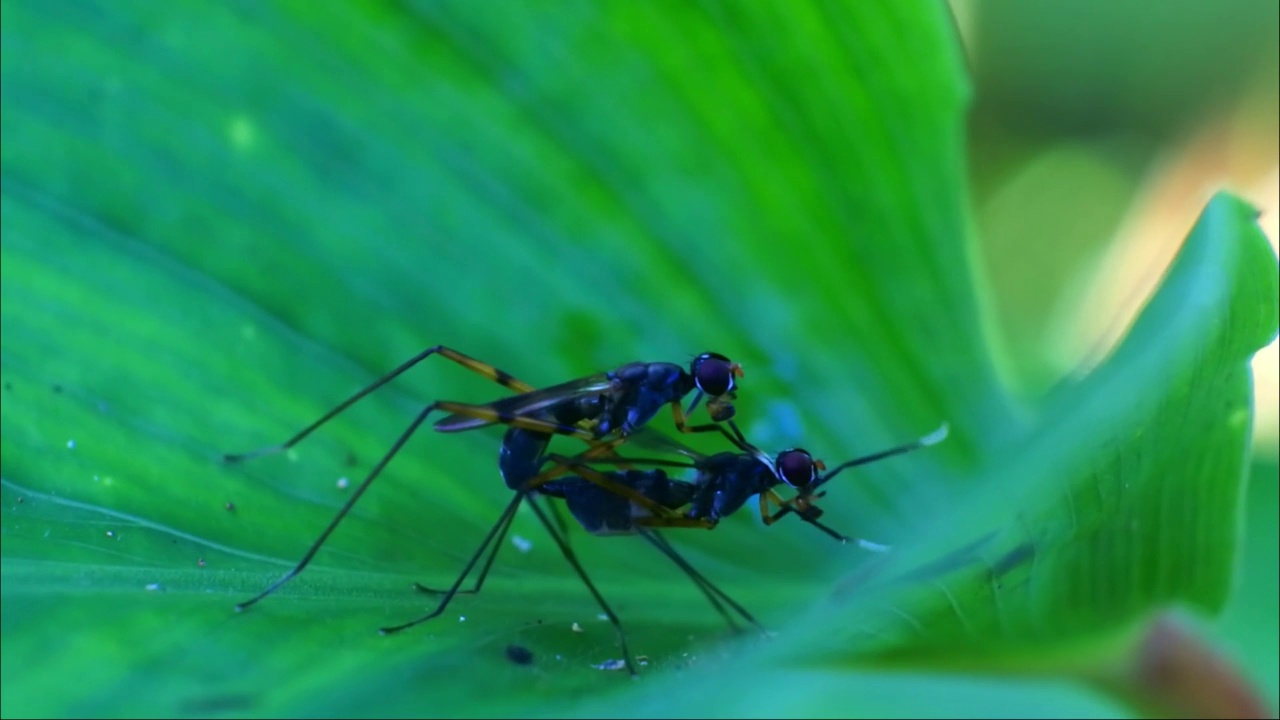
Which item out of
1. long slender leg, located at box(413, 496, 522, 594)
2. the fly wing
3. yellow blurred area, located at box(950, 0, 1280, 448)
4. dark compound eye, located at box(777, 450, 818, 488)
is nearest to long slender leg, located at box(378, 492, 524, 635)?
long slender leg, located at box(413, 496, 522, 594)

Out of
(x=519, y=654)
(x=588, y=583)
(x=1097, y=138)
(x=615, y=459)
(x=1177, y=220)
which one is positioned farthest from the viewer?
(x=1097, y=138)

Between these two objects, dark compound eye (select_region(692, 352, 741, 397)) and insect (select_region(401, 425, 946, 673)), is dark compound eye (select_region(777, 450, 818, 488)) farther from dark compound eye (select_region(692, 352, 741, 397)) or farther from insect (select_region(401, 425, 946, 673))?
dark compound eye (select_region(692, 352, 741, 397))

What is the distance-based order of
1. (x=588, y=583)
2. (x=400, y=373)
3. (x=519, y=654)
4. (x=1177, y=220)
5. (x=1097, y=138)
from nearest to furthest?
(x=519, y=654)
(x=588, y=583)
(x=400, y=373)
(x=1177, y=220)
(x=1097, y=138)

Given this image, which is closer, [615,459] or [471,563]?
[471,563]

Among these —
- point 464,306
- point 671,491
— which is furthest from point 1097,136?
point 464,306

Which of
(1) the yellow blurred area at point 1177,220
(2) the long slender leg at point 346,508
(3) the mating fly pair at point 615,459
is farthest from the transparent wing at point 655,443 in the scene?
(1) the yellow blurred area at point 1177,220

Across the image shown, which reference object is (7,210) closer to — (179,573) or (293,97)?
(293,97)

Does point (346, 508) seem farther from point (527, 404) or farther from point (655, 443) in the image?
point (655, 443)
